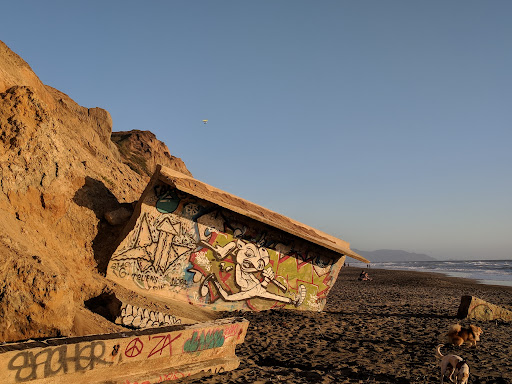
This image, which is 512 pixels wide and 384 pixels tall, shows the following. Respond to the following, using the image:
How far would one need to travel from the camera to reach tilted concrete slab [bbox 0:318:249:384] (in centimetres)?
490

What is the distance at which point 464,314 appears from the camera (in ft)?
45.2

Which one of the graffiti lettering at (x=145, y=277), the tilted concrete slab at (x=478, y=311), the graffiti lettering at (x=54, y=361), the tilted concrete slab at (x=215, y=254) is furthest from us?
the tilted concrete slab at (x=478, y=311)

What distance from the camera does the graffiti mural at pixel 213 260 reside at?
1161cm

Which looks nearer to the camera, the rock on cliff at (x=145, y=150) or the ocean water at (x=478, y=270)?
the rock on cliff at (x=145, y=150)

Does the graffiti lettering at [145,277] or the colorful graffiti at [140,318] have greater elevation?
the graffiti lettering at [145,277]

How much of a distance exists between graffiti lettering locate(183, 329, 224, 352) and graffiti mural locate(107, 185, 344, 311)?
511 centimetres

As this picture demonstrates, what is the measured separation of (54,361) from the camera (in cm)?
511

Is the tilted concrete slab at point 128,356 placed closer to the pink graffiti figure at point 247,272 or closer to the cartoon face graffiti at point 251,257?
the pink graffiti figure at point 247,272

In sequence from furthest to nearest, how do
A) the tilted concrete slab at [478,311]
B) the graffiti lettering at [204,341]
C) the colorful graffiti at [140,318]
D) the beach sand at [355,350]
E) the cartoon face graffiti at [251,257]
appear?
the tilted concrete slab at [478,311], the cartoon face graffiti at [251,257], the colorful graffiti at [140,318], the beach sand at [355,350], the graffiti lettering at [204,341]

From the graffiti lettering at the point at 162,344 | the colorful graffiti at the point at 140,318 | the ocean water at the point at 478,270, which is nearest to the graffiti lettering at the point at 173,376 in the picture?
the graffiti lettering at the point at 162,344

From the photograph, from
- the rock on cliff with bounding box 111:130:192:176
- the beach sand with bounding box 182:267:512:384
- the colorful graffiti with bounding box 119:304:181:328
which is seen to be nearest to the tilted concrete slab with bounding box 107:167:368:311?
the beach sand with bounding box 182:267:512:384

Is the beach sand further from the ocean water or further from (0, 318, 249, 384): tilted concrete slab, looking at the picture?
the ocean water

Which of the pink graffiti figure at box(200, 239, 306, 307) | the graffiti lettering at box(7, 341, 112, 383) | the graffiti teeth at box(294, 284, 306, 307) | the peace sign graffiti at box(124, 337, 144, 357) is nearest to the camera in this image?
the graffiti lettering at box(7, 341, 112, 383)

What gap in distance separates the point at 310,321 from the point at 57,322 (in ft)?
27.3
